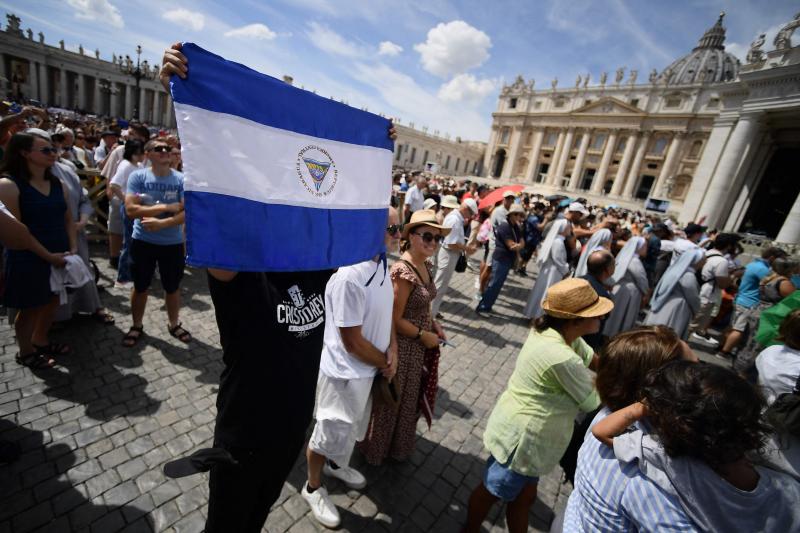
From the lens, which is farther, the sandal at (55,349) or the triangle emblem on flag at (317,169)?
the sandal at (55,349)

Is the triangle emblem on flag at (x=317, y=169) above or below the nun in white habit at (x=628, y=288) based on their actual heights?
above

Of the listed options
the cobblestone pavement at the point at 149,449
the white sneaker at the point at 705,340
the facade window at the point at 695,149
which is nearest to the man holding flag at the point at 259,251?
the cobblestone pavement at the point at 149,449

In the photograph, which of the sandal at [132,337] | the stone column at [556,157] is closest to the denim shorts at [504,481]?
the sandal at [132,337]

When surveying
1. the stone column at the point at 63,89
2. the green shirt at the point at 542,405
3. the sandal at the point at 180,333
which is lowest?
the sandal at the point at 180,333

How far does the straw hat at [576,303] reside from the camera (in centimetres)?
199

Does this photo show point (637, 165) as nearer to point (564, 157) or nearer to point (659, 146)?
point (659, 146)

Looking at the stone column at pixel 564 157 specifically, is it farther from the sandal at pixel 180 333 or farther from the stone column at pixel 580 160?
the sandal at pixel 180 333

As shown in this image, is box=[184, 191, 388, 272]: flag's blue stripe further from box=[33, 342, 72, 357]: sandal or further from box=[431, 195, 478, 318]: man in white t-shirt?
box=[431, 195, 478, 318]: man in white t-shirt

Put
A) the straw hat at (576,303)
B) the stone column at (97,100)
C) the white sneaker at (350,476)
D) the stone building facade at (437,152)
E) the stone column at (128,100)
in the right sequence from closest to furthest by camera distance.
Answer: the straw hat at (576,303)
the white sneaker at (350,476)
the stone column at (97,100)
the stone column at (128,100)
the stone building facade at (437,152)

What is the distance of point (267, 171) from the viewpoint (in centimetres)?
148

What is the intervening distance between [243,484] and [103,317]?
157 inches

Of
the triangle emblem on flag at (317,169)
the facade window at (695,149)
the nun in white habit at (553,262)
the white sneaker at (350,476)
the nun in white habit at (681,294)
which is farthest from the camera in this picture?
the facade window at (695,149)

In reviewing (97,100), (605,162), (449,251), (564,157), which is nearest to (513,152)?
(564,157)

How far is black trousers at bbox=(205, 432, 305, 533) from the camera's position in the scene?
151 cm
